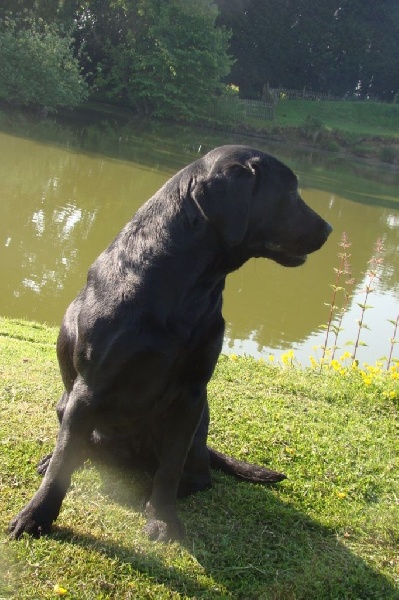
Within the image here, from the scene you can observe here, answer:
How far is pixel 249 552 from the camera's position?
3055 mm

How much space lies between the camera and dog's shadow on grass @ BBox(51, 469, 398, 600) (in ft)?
9.22

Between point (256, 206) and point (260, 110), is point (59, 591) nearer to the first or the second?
point (256, 206)

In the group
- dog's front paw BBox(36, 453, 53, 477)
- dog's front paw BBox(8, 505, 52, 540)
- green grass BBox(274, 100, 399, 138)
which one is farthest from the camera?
green grass BBox(274, 100, 399, 138)

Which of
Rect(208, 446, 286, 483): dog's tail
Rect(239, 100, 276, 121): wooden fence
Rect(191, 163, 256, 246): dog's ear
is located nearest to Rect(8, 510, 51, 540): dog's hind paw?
Rect(208, 446, 286, 483): dog's tail

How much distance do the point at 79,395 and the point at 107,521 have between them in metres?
0.65

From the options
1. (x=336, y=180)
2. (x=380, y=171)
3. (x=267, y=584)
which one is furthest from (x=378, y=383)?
(x=380, y=171)

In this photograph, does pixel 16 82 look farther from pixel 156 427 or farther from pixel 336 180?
pixel 156 427

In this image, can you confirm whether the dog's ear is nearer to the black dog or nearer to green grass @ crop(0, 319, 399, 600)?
the black dog

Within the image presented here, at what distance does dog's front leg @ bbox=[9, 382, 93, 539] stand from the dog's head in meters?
1.01

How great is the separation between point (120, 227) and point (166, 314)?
1099 cm

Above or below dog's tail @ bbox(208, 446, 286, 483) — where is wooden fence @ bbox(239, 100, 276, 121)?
above

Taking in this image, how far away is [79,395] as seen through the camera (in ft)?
9.66

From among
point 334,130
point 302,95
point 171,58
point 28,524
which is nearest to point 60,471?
point 28,524

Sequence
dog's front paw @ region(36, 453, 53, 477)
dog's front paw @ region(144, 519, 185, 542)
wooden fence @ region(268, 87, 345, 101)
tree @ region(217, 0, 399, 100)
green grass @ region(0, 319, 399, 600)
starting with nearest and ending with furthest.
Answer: green grass @ region(0, 319, 399, 600) → dog's front paw @ region(144, 519, 185, 542) → dog's front paw @ region(36, 453, 53, 477) → wooden fence @ region(268, 87, 345, 101) → tree @ region(217, 0, 399, 100)
